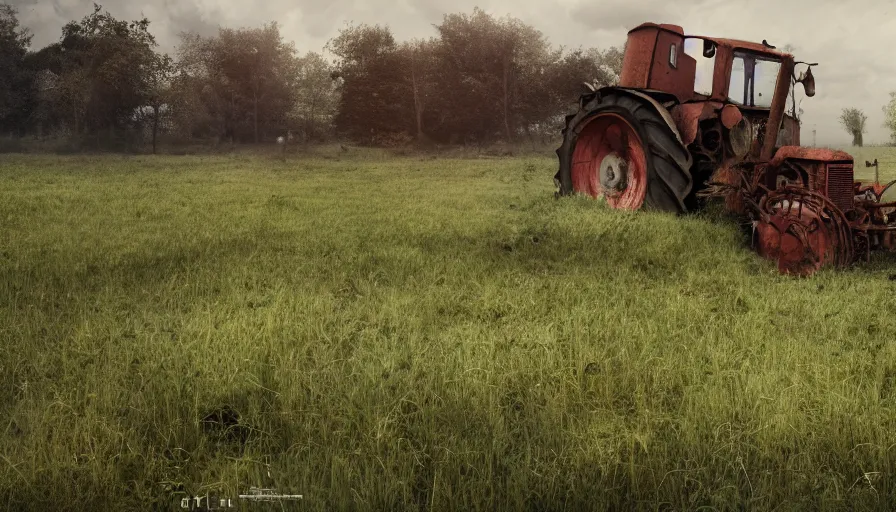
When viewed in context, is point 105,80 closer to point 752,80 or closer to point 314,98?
point 314,98

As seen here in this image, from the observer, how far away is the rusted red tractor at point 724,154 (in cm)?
645

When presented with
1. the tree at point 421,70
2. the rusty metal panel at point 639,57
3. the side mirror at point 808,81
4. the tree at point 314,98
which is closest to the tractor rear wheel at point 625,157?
the rusty metal panel at point 639,57

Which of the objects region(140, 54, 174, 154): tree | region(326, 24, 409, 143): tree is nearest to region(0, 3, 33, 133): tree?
region(140, 54, 174, 154): tree

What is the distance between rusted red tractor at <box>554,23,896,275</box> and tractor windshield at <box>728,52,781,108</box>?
1cm

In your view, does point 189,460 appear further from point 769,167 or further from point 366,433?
point 769,167

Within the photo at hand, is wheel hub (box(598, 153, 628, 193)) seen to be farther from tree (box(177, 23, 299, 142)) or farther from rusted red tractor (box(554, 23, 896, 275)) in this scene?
tree (box(177, 23, 299, 142))

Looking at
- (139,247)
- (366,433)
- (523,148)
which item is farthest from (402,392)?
(523,148)

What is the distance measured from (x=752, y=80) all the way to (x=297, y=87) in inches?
1544

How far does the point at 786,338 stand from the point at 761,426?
166cm

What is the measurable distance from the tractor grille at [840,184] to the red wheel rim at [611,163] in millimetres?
2485

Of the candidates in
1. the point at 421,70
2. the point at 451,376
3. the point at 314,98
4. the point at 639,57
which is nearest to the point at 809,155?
the point at 639,57

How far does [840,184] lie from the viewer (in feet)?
22.5

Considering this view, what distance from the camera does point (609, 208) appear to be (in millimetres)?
9086

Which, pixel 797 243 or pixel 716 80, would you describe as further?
pixel 716 80
